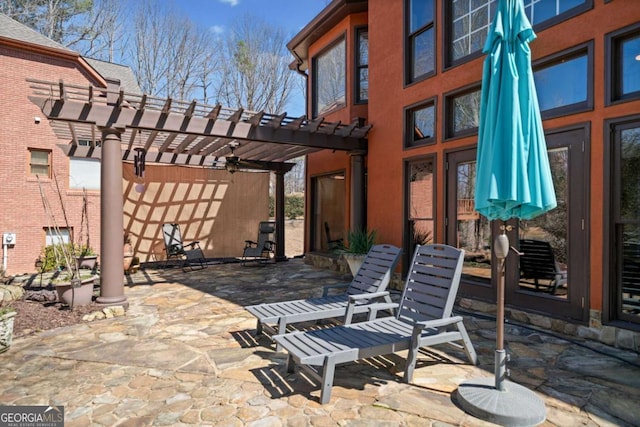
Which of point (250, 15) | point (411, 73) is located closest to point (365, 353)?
point (411, 73)

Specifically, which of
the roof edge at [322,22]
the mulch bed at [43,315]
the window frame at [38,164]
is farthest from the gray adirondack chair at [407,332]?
the window frame at [38,164]

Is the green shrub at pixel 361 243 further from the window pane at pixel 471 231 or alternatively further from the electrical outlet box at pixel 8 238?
the electrical outlet box at pixel 8 238

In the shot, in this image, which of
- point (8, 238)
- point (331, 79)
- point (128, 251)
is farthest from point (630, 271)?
point (8, 238)

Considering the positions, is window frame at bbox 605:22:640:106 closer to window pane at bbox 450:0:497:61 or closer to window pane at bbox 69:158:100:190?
window pane at bbox 450:0:497:61

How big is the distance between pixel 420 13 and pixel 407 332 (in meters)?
5.58

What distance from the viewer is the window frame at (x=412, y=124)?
6090 millimetres

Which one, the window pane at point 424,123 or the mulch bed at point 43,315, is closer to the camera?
the mulch bed at point 43,315

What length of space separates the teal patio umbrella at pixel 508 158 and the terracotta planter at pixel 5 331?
433cm

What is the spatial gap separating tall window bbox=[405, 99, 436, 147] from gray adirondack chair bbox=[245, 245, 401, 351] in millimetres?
2372

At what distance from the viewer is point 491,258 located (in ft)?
17.2

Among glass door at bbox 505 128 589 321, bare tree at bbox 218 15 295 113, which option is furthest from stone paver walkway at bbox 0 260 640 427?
bare tree at bbox 218 15 295 113

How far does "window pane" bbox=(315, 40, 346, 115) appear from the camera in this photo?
8.94 meters

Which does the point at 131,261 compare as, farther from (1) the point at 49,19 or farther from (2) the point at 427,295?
(1) the point at 49,19

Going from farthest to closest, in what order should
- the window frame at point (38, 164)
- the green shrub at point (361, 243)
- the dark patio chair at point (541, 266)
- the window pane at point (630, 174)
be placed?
1. the window frame at point (38, 164)
2. the green shrub at point (361, 243)
3. the dark patio chair at point (541, 266)
4. the window pane at point (630, 174)
